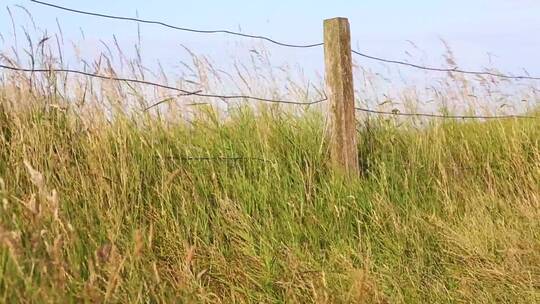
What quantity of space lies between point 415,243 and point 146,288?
5.42 feet

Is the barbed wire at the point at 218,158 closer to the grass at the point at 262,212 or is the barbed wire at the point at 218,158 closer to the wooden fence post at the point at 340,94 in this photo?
the grass at the point at 262,212

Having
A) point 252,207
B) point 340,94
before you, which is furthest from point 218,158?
point 340,94

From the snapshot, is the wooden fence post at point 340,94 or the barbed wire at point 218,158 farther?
the wooden fence post at point 340,94

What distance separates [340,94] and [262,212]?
3.45 feet

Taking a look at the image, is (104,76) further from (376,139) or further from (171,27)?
(376,139)

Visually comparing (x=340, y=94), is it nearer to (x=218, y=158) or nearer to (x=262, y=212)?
(x=218, y=158)

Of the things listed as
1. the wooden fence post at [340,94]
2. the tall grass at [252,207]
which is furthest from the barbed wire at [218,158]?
the wooden fence post at [340,94]

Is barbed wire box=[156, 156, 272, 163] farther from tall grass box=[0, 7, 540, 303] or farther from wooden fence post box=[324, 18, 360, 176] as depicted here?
wooden fence post box=[324, 18, 360, 176]

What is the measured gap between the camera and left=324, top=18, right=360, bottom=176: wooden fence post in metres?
4.06

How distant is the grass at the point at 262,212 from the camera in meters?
2.87

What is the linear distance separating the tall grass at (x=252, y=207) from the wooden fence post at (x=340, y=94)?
0.37ft

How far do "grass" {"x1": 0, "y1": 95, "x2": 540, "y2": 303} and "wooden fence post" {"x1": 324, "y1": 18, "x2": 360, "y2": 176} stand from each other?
110 mm

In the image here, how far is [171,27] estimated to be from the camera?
4.22 m

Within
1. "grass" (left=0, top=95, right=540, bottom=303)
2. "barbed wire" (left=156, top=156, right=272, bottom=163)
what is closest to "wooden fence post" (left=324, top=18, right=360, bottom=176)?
"grass" (left=0, top=95, right=540, bottom=303)
